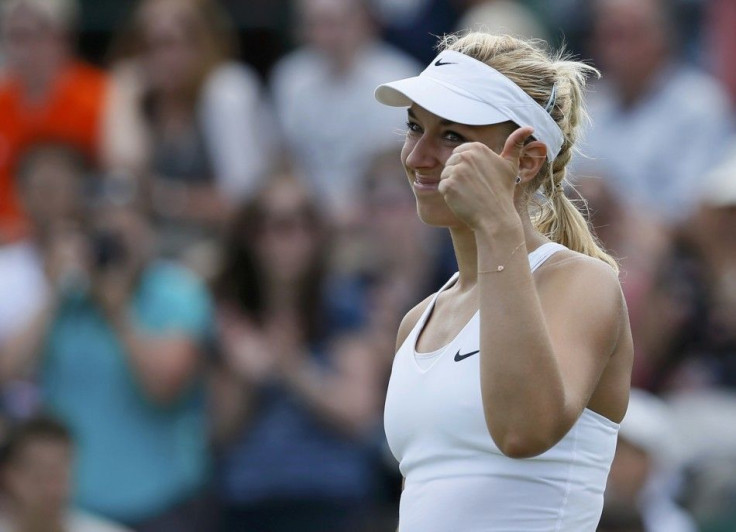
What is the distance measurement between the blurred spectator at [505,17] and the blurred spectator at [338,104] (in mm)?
557

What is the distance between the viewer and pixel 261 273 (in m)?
6.36

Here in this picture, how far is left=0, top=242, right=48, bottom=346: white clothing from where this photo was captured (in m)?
6.49

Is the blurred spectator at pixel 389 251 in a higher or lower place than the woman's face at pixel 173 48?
lower

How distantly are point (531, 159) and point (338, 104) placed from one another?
15.7 ft

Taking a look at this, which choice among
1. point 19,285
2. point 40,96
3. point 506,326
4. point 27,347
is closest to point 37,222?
point 19,285

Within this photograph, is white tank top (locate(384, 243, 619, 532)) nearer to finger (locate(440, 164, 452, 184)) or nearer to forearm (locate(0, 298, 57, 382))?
finger (locate(440, 164, 452, 184))

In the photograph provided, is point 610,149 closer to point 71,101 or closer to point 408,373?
point 71,101

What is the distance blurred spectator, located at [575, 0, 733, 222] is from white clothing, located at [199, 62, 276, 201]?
1.70 metres

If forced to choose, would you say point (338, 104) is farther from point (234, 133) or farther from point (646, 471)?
point (646, 471)

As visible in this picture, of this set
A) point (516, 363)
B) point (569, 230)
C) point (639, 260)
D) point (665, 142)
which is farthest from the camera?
point (665, 142)

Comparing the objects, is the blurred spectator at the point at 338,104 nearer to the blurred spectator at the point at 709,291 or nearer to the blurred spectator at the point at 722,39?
the blurred spectator at the point at 709,291

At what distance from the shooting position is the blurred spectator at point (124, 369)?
6035mm

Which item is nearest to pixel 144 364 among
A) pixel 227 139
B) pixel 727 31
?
pixel 227 139

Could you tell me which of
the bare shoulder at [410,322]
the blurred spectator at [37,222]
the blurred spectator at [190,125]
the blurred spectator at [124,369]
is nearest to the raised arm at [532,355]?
the bare shoulder at [410,322]
